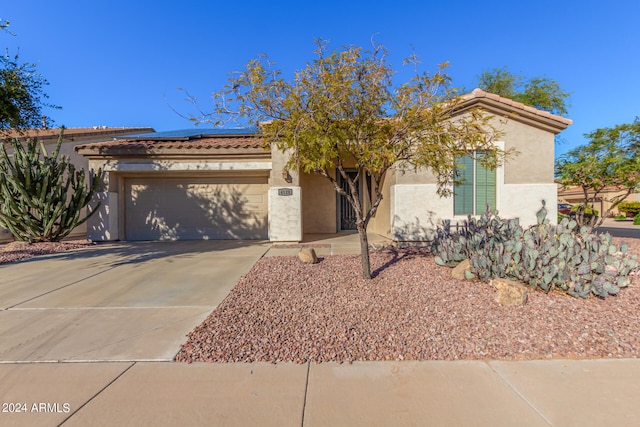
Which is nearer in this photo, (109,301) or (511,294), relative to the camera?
(511,294)

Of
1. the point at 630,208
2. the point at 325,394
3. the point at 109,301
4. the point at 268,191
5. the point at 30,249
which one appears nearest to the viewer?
the point at 325,394

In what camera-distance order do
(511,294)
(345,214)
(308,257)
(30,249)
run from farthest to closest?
1. (345,214)
2. (30,249)
3. (308,257)
4. (511,294)

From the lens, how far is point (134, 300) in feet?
17.1

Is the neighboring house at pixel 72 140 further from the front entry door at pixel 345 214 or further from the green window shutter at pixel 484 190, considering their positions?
the green window shutter at pixel 484 190

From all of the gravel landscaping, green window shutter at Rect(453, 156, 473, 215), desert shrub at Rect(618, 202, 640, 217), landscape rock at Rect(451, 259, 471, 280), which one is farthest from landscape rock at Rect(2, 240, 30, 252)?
desert shrub at Rect(618, 202, 640, 217)

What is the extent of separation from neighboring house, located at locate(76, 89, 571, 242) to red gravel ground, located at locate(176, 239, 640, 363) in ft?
14.2

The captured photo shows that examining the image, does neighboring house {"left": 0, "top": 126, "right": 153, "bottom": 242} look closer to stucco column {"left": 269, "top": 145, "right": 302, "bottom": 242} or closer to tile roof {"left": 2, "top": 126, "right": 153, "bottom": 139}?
tile roof {"left": 2, "top": 126, "right": 153, "bottom": 139}

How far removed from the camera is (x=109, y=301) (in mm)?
5164

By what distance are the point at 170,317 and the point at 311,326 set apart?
2.02 metres

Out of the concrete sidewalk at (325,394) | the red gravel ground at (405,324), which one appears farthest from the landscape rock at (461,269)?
the concrete sidewalk at (325,394)

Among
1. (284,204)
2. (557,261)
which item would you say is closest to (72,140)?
(284,204)

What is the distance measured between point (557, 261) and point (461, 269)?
4.58 feet

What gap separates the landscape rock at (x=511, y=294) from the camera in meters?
4.42

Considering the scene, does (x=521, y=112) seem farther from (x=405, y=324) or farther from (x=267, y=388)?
(x=267, y=388)
